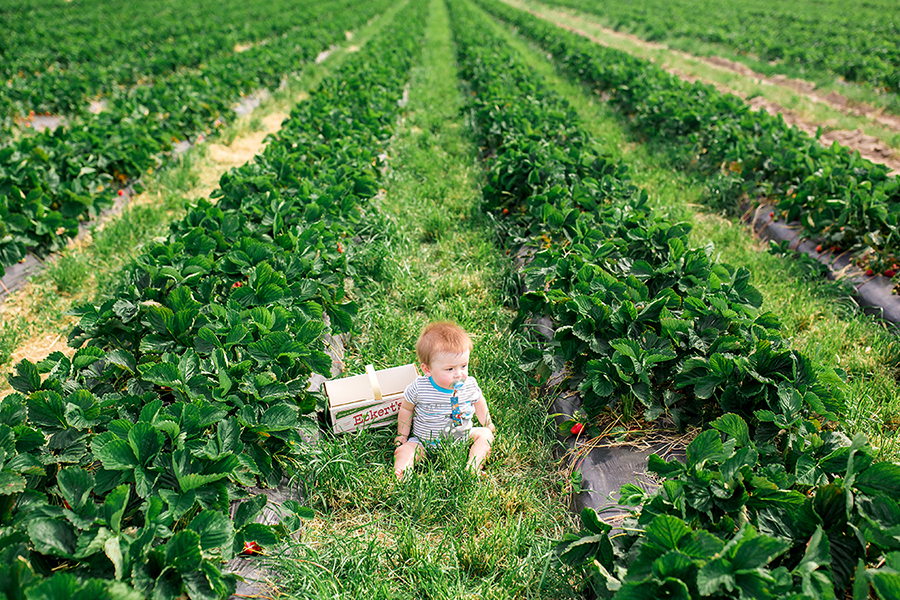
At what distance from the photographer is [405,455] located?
2.62 metres

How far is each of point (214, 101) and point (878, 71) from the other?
14.6 m

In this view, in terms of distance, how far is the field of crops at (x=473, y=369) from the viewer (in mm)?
1631

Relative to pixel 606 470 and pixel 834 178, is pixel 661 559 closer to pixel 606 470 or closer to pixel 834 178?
pixel 606 470

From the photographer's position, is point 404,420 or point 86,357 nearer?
point 86,357

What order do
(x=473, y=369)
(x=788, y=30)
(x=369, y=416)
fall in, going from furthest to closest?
1. (x=788, y=30)
2. (x=473, y=369)
3. (x=369, y=416)

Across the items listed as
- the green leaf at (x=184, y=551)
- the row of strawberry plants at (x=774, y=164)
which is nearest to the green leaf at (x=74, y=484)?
the green leaf at (x=184, y=551)

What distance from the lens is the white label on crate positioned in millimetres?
2730

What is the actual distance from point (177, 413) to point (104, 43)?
650 inches

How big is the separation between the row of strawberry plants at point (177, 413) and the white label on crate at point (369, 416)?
0.26m

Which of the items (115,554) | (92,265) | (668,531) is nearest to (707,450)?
(668,531)

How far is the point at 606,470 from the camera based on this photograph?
7.93 feet

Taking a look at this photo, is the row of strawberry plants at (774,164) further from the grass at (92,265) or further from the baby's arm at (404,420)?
the grass at (92,265)

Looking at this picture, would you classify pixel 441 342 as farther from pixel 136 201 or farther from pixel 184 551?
pixel 136 201

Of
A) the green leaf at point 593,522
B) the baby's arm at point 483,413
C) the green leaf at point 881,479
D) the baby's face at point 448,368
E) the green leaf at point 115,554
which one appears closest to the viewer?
the green leaf at point 115,554
